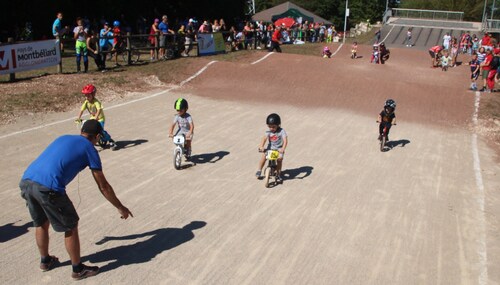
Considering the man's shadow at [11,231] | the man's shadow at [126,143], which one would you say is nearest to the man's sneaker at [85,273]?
the man's shadow at [11,231]

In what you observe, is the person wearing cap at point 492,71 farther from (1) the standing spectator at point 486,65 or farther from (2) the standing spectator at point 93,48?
(2) the standing spectator at point 93,48

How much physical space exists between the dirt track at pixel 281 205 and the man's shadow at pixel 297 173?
0.23 feet

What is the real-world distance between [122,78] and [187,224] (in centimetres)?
1307

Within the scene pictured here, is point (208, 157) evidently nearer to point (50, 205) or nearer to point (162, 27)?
point (50, 205)

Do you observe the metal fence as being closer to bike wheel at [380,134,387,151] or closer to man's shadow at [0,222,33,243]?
bike wheel at [380,134,387,151]

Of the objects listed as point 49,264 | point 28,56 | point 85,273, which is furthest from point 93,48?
point 85,273

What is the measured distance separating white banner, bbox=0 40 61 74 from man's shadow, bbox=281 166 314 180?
1149cm

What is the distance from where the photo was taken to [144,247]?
7320 mm

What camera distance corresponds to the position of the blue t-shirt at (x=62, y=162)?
5566 mm

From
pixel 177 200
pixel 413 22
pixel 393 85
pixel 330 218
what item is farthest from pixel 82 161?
pixel 413 22

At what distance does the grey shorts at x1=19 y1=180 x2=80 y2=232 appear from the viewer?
5598mm

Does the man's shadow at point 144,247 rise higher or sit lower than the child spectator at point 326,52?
lower

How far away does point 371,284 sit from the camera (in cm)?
666

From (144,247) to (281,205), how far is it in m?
2.91
